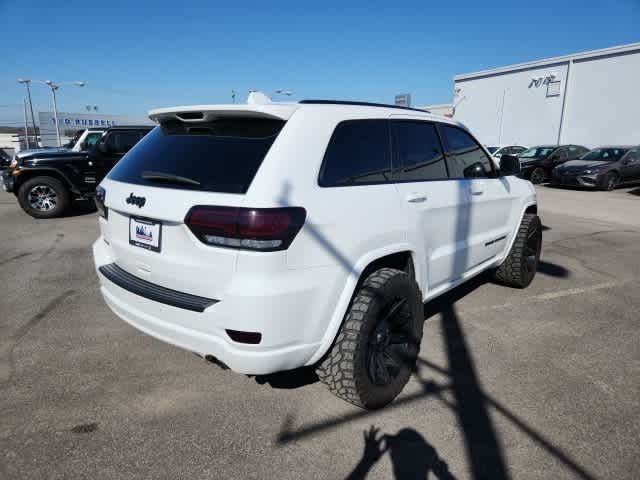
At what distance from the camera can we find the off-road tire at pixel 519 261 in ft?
14.6

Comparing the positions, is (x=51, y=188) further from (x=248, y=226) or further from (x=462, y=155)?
(x=248, y=226)

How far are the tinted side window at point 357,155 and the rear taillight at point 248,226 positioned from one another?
0.33m

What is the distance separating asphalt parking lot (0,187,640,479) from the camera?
7.16 feet

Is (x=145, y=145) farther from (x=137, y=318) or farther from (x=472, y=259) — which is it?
(x=472, y=259)

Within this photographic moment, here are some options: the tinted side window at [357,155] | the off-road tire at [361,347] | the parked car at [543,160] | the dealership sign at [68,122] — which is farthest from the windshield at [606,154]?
the dealership sign at [68,122]

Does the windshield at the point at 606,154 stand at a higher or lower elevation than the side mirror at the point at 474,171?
lower

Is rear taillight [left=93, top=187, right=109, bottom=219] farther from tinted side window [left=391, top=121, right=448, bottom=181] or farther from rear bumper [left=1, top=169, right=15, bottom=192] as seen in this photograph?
rear bumper [left=1, top=169, right=15, bottom=192]

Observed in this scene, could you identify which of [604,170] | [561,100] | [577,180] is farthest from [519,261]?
[561,100]

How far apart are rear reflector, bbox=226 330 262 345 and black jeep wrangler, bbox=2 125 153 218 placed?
7.28 meters

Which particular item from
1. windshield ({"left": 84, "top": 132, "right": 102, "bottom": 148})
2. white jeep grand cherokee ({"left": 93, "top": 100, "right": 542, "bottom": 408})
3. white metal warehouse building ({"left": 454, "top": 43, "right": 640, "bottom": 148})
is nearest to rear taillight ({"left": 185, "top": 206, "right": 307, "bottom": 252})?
white jeep grand cherokee ({"left": 93, "top": 100, "right": 542, "bottom": 408})

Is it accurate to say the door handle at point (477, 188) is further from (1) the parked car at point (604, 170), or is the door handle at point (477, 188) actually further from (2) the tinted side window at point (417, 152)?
(1) the parked car at point (604, 170)

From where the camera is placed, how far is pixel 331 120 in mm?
2420

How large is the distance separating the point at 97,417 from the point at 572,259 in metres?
5.95

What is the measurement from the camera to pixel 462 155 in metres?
3.67
